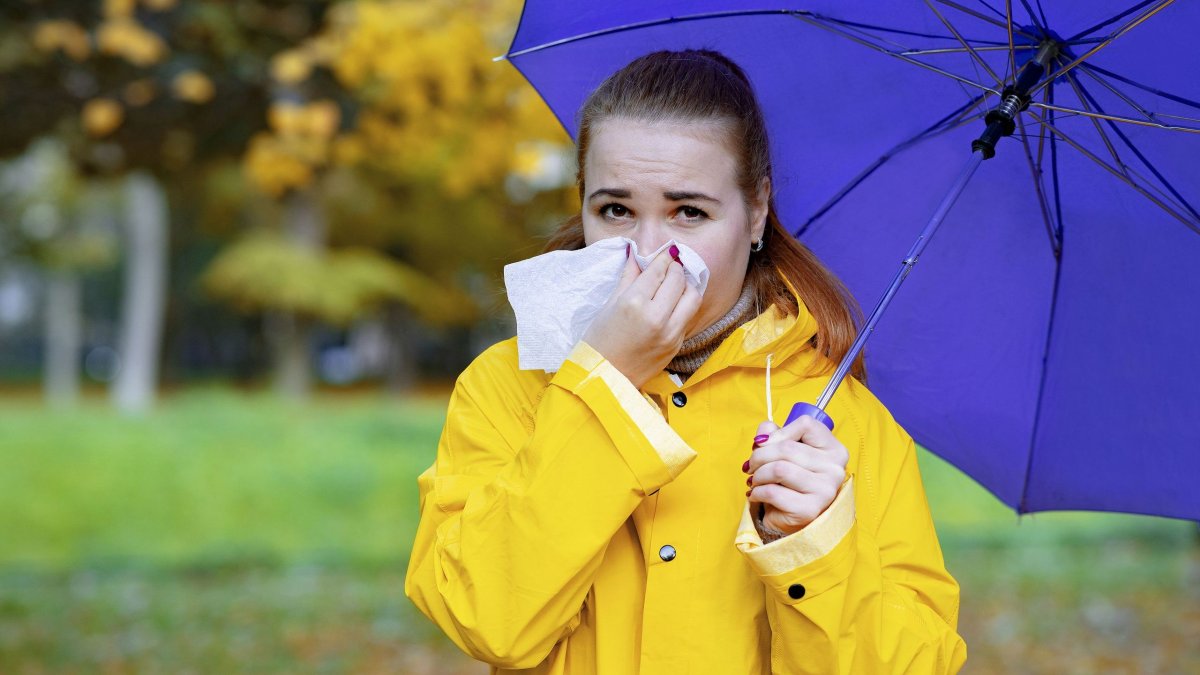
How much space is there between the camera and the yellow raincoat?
175 cm

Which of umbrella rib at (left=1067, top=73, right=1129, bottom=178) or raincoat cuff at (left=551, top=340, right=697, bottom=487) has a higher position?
umbrella rib at (left=1067, top=73, right=1129, bottom=178)

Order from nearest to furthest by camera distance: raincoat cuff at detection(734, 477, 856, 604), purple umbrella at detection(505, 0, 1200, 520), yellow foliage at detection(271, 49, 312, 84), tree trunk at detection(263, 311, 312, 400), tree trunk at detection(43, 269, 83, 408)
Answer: raincoat cuff at detection(734, 477, 856, 604) < purple umbrella at detection(505, 0, 1200, 520) < yellow foliage at detection(271, 49, 312, 84) < tree trunk at detection(263, 311, 312, 400) < tree trunk at detection(43, 269, 83, 408)

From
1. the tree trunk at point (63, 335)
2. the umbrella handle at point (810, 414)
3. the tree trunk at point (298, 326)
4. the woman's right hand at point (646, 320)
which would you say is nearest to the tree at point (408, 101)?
the woman's right hand at point (646, 320)

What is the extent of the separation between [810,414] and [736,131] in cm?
55

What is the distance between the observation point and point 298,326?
2681 cm

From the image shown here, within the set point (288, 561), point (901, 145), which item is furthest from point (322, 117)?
point (288, 561)

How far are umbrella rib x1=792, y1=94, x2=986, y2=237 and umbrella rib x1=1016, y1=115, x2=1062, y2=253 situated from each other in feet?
0.37

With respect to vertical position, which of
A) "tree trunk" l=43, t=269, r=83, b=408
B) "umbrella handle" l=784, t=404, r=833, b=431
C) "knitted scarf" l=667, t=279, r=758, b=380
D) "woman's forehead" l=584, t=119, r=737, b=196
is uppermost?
"tree trunk" l=43, t=269, r=83, b=408

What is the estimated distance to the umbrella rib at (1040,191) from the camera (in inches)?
91.7

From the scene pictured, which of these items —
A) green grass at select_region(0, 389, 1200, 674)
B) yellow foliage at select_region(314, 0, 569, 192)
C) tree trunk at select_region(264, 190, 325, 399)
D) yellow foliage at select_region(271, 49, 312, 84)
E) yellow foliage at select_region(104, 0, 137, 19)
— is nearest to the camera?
yellow foliage at select_region(314, 0, 569, 192)

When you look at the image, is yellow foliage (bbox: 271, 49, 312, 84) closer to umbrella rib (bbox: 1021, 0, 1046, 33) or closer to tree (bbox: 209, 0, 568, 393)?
tree (bbox: 209, 0, 568, 393)

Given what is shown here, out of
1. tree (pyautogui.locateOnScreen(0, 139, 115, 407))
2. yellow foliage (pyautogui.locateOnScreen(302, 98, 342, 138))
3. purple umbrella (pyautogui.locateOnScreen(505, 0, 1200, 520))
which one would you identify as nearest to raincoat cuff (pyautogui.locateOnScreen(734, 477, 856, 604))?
purple umbrella (pyautogui.locateOnScreen(505, 0, 1200, 520))

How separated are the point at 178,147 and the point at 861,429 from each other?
593 centimetres

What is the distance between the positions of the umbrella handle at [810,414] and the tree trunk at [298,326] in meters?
24.4
